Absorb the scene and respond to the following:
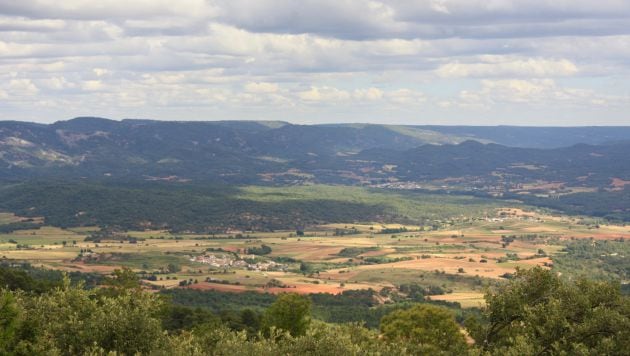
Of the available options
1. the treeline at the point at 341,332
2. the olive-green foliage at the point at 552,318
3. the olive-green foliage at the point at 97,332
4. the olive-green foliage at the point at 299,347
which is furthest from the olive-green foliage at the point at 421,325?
the olive-green foliage at the point at 97,332

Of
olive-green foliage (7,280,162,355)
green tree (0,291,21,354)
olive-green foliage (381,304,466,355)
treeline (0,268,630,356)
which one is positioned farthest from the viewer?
olive-green foliage (381,304,466,355)

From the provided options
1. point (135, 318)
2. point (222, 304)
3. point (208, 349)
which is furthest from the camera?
point (222, 304)

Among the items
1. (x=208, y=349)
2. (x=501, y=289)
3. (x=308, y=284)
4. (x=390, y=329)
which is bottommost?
(x=308, y=284)

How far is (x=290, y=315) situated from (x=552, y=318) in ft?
177

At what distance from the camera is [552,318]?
5150 cm

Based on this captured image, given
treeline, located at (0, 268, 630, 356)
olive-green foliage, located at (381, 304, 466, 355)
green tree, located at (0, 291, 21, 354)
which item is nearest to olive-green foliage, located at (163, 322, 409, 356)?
treeline, located at (0, 268, 630, 356)

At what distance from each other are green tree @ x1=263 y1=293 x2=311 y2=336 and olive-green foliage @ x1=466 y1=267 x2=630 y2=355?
4229cm

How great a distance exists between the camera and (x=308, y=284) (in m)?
194

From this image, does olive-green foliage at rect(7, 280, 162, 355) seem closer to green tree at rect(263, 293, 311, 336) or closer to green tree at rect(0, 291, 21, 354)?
green tree at rect(0, 291, 21, 354)

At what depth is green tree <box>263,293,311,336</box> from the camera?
101 m

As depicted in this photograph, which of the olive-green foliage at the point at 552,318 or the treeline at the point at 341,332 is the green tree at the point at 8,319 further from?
the olive-green foliage at the point at 552,318

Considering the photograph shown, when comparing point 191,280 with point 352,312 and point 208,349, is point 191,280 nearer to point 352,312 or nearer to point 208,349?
point 352,312

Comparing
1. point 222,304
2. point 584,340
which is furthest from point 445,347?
point 222,304

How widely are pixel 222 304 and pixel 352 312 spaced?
2737 centimetres
